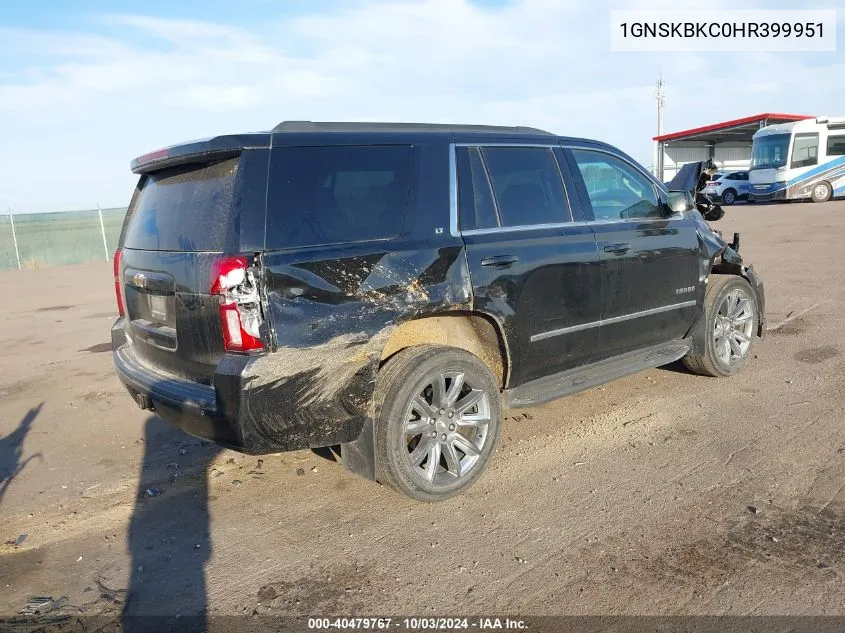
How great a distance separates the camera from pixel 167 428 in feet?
17.3

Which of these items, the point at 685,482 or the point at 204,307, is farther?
the point at 685,482

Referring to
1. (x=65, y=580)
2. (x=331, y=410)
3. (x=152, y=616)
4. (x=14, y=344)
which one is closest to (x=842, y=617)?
(x=331, y=410)

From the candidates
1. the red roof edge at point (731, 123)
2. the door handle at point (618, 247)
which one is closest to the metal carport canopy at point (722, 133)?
the red roof edge at point (731, 123)

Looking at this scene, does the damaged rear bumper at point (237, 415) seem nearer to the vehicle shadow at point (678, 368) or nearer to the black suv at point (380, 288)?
the black suv at point (380, 288)

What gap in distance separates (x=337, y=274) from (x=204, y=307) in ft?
2.10

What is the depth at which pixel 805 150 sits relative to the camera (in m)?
27.9

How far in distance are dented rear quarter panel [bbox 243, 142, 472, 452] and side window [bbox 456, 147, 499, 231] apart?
18 cm

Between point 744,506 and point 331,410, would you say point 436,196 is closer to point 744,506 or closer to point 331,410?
point 331,410

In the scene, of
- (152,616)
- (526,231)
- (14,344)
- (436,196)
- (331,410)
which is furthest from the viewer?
(14,344)

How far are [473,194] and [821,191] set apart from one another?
29.9 m

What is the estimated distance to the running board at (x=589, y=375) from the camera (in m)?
4.28

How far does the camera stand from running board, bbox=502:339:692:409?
14.0 ft

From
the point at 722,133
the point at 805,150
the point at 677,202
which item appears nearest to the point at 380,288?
the point at 677,202

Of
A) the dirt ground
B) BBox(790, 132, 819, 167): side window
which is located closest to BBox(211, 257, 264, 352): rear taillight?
the dirt ground
